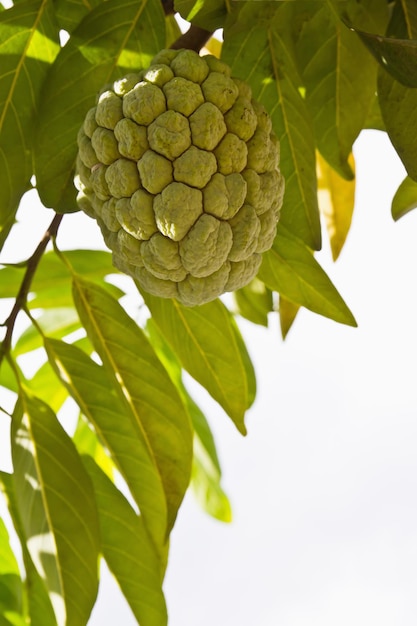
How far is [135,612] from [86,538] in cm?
30

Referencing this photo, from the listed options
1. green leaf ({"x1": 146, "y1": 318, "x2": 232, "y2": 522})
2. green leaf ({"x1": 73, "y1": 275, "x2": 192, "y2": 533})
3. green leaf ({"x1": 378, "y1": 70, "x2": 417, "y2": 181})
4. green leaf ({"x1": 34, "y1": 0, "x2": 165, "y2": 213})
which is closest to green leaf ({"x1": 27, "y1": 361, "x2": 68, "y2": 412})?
green leaf ({"x1": 146, "y1": 318, "x2": 232, "y2": 522})

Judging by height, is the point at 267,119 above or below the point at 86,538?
above

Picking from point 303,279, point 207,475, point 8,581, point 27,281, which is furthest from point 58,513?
point 207,475

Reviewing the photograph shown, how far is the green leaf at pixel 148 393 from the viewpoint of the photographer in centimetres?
268

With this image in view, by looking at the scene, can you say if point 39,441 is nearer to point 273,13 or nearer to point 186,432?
point 186,432

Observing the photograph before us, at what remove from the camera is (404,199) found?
262 centimetres

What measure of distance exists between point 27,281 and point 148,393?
1.58ft

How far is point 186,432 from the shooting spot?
8.80 ft

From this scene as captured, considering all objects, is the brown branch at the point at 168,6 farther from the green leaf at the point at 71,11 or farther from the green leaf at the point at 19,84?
the green leaf at the point at 19,84

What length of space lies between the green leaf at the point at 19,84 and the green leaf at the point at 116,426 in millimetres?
615

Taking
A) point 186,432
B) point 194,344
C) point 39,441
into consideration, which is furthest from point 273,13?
point 39,441

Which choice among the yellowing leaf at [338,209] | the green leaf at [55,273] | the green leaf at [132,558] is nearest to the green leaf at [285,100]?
the yellowing leaf at [338,209]

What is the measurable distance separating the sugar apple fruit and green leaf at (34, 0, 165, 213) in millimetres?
257

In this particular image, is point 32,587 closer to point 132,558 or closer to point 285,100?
point 132,558
